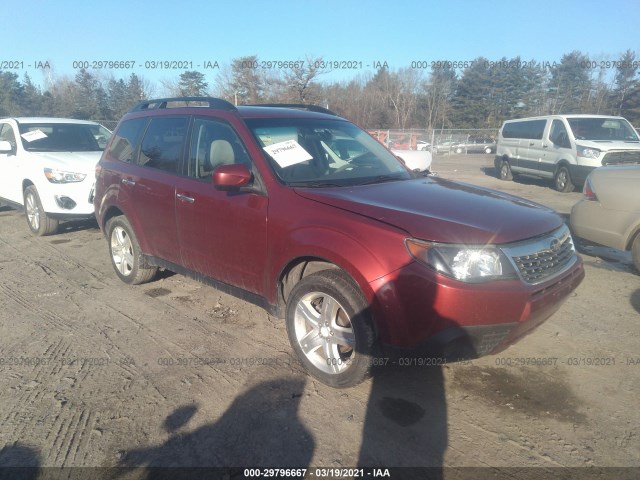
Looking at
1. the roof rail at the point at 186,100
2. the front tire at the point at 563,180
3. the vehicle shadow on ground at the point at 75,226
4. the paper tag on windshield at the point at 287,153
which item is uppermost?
the roof rail at the point at 186,100

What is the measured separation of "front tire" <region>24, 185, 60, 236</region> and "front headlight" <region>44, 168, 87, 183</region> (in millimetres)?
410

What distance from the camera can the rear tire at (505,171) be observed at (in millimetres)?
16180

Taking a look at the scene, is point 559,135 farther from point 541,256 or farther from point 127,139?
point 127,139

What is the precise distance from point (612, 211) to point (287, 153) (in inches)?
160

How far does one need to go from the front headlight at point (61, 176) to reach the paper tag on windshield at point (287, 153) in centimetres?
466

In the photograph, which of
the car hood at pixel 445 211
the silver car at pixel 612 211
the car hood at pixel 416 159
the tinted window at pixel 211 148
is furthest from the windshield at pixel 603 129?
the tinted window at pixel 211 148

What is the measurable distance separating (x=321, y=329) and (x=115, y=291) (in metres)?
2.89

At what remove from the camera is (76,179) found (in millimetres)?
7004

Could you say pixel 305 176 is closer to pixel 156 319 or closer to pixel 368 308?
pixel 368 308

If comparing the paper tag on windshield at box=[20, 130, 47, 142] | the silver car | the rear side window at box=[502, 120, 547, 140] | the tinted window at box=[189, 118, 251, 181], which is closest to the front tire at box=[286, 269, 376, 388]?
the tinted window at box=[189, 118, 251, 181]

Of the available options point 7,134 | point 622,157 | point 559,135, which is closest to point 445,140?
point 559,135

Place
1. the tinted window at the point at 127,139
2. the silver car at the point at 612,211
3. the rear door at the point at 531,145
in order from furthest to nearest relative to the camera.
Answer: the rear door at the point at 531,145 < the silver car at the point at 612,211 < the tinted window at the point at 127,139

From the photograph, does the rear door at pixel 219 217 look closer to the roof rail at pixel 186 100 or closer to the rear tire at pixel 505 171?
the roof rail at pixel 186 100

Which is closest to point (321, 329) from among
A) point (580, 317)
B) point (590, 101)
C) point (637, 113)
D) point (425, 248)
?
point (425, 248)
